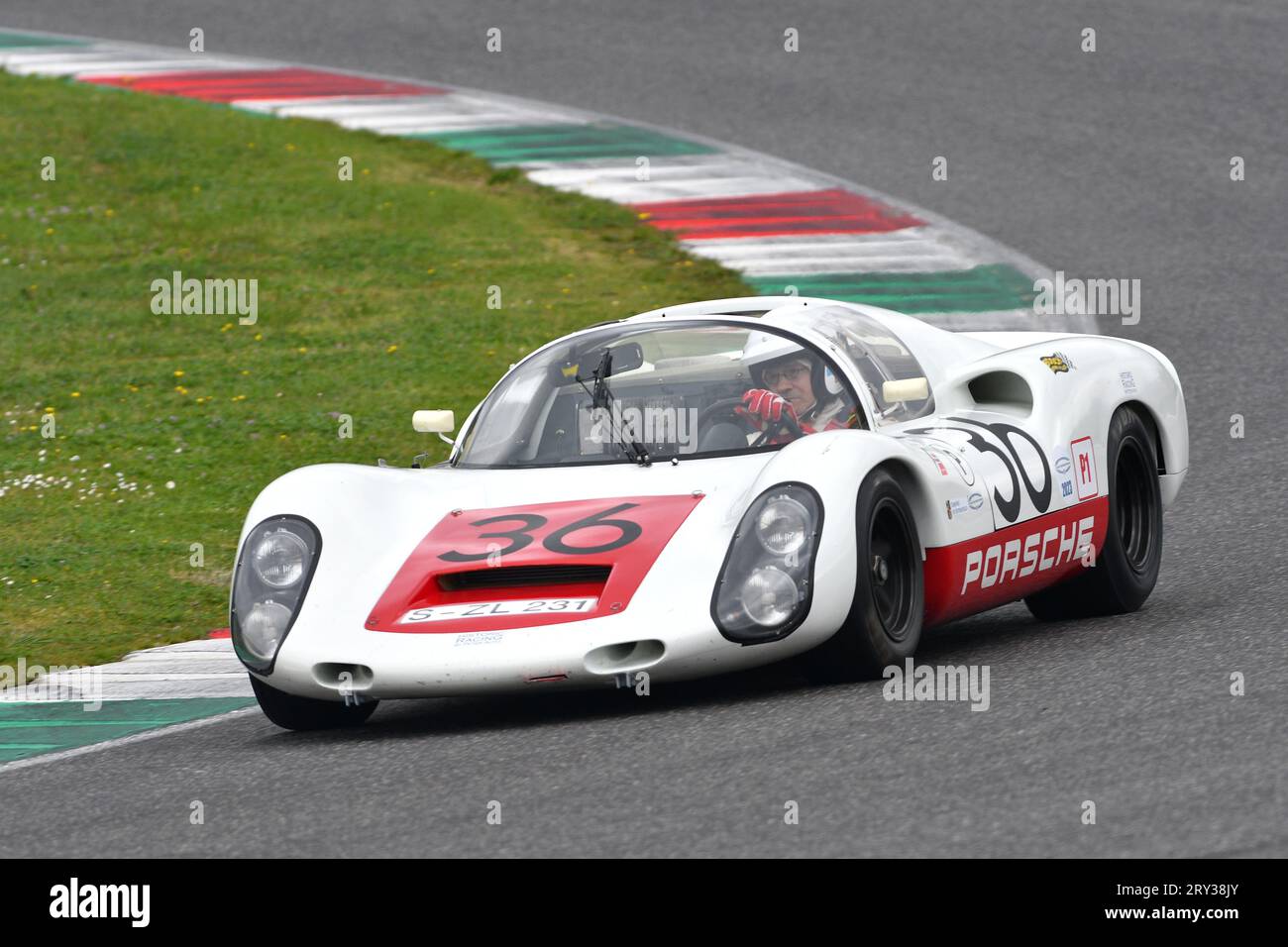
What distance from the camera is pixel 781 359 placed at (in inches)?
273

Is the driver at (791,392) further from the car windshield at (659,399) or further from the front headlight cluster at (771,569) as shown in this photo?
the front headlight cluster at (771,569)

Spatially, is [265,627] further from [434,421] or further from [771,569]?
[771,569]

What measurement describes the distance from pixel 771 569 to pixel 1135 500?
2362 mm

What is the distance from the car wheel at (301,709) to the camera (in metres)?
6.26

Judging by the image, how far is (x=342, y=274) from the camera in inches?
575

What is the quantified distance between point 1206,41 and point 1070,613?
1228 cm

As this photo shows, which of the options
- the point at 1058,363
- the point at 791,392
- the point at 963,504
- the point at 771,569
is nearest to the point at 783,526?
the point at 771,569

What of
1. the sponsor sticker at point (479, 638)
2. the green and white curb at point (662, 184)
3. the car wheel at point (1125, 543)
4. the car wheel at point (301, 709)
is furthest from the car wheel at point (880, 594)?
the green and white curb at point (662, 184)

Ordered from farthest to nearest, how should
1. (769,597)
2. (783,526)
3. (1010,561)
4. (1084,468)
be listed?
(1084,468), (1010,561), (783,526), (769,597)

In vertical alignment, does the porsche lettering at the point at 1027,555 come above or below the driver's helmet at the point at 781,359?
below

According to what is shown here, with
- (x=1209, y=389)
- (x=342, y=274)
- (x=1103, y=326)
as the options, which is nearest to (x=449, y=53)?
(x=342, y=274)

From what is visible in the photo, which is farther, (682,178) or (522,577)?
(682,178)

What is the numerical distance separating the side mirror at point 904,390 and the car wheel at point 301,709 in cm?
195

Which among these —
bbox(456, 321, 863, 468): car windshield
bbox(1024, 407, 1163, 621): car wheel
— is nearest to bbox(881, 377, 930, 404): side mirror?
bbox(456, 321, 863, 468): car windshield
